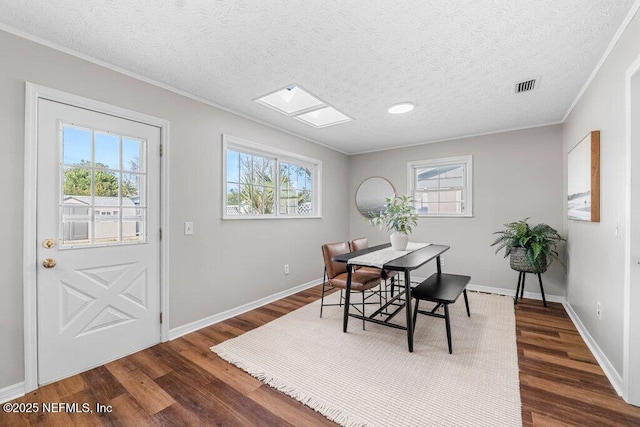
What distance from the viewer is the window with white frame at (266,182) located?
3.28 meters

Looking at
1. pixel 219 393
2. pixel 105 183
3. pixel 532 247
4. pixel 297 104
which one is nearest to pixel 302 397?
pixel 219 393

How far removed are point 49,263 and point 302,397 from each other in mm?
1964

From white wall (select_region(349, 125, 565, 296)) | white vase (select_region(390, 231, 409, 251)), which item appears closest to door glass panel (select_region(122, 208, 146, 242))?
white vase (select_region(390, 231, 409, 251))

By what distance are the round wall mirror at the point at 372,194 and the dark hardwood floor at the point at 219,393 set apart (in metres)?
2.87

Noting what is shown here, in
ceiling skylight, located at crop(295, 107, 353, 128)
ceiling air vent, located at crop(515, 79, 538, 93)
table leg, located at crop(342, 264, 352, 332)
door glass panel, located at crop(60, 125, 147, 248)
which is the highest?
ceiling skylight, located at crop(295, 107, 353, 128)

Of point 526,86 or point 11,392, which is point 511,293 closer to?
point 526,86

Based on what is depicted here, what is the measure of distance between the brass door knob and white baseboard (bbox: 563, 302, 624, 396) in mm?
3854

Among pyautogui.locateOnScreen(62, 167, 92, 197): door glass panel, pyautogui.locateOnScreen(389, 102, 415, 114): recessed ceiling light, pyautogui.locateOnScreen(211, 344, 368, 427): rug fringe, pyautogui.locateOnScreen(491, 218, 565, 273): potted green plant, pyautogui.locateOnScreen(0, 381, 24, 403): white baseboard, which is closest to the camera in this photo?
pyautogui.locateOnScreen(211, 344, 368, 427): rug fringe

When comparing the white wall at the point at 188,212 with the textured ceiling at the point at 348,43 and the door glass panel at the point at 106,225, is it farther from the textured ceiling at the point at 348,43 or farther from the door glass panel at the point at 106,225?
the door glass panel at the point at 106,225

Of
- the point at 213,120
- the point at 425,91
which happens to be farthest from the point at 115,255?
the point at 425,91

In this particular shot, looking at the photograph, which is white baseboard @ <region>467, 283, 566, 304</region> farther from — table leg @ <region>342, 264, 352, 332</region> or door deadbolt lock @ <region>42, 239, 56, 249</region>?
door deadbolt lock @ <region>42, 239, 56, 249</region>

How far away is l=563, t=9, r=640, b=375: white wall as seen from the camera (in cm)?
176

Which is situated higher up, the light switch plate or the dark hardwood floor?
the light switch plate

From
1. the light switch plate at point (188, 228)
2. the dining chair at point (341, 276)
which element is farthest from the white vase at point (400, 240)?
the light switch plate at point (188, 228)
